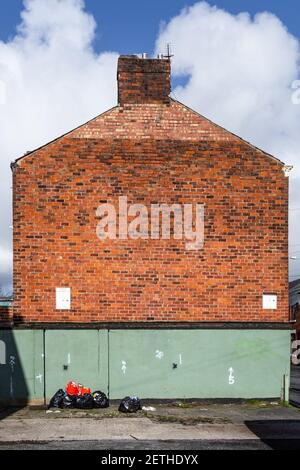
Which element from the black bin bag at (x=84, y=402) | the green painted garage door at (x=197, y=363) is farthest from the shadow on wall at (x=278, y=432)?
the black bin bag at (x=84, y=402)

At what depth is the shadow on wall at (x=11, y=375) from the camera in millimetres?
15961

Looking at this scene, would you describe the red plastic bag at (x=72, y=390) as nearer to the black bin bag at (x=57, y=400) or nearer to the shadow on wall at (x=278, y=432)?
the black bin bag at (x=57, y=400)

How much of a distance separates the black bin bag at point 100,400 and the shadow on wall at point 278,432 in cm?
374

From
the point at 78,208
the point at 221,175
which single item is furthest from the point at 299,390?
the point at 78,208

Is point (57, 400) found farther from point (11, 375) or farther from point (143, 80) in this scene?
point (143, 80)

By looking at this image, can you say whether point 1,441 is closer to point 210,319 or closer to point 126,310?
point 126,310

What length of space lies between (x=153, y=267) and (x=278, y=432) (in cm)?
568

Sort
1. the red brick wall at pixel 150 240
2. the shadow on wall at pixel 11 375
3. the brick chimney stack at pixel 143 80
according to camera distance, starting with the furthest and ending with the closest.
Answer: the brick chimney stack at pixel 143 80 → the red brick wall at pixel 150 240 → the shadow on wall at pixel 11 375

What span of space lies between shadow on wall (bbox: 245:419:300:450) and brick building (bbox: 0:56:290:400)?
273cm

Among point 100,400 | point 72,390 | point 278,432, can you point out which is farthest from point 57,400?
point 278,432

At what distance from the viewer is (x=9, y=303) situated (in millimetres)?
17281

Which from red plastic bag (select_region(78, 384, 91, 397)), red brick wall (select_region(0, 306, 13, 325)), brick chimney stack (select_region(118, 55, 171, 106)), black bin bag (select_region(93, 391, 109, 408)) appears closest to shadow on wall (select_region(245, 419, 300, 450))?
black bin bag (select_region(93, 391, 109, 408))

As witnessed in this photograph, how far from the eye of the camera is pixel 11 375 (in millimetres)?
16047

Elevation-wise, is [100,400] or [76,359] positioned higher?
[76,359]
